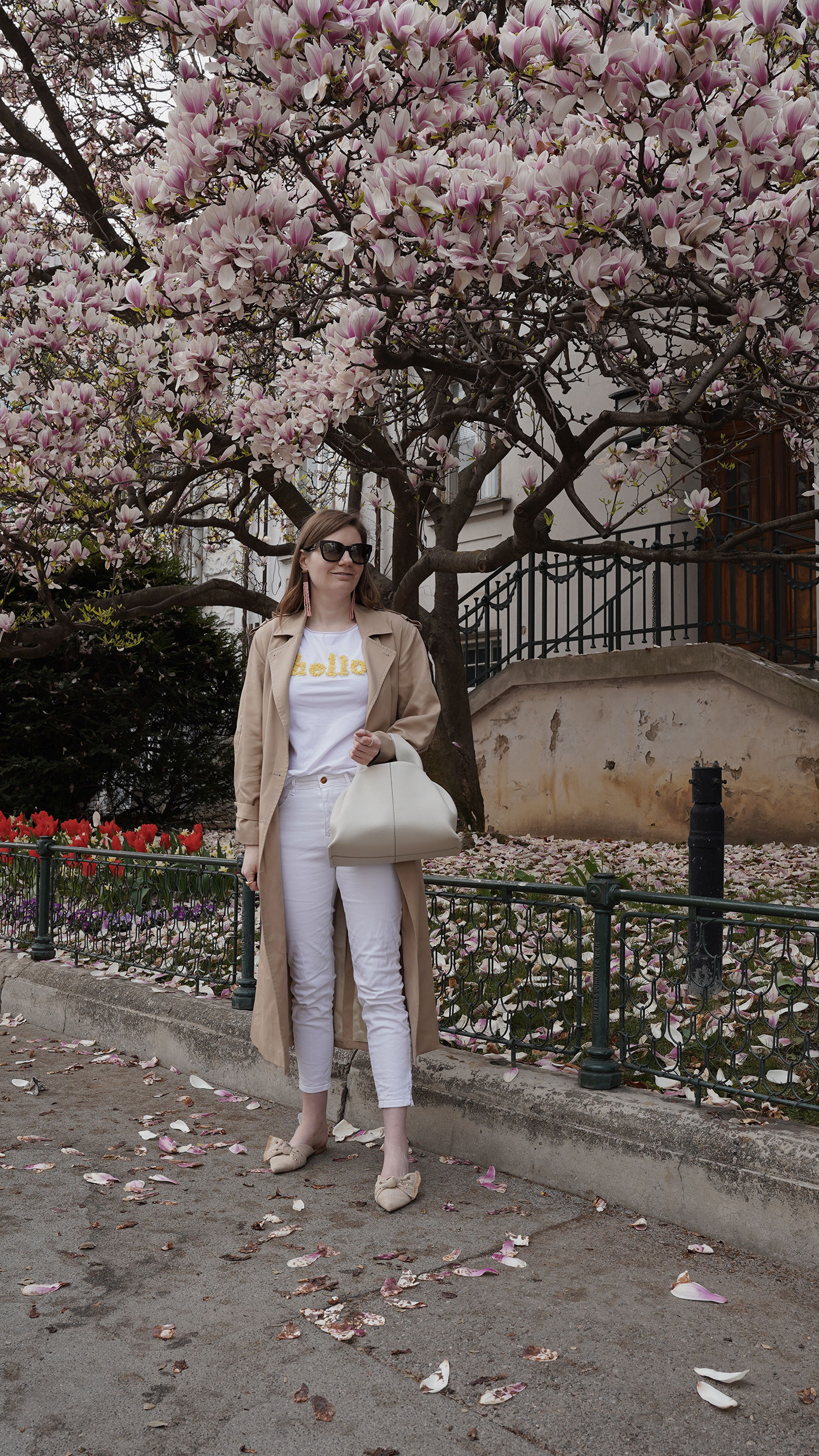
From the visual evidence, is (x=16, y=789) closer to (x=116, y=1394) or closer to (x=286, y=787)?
(x=286, y=787)

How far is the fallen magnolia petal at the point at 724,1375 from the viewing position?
240 centimetres

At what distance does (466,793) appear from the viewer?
9203 millimetres

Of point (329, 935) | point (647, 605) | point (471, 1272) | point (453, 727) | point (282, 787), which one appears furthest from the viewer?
point (647, 605)

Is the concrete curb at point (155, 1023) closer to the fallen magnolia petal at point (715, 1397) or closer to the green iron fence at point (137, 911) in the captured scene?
the green iron fence at point (137, 911)

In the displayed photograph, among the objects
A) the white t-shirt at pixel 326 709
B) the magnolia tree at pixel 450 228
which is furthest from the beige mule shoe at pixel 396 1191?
the magnolia tree at pixel 450 228

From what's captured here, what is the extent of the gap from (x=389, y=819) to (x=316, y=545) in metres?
0.98

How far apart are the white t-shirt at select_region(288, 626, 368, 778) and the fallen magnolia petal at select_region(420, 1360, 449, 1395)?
1.71 meters

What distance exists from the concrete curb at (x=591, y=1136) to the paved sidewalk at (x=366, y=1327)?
70 millimetres

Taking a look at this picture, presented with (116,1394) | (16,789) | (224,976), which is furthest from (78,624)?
(116,1394)

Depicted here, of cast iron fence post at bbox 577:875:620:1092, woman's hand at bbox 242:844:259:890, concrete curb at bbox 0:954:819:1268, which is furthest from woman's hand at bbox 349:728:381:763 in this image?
concrete curb at bbox 0:954:819:1268

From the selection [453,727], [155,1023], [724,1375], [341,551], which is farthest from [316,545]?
[453,727]

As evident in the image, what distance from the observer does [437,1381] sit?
242cm

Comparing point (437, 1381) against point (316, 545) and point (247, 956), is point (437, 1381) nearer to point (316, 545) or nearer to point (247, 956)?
point (316, 545)

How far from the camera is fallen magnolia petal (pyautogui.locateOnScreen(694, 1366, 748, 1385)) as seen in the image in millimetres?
2400
